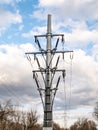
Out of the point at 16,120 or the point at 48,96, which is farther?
the point at 16,120

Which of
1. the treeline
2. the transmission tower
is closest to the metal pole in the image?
the transmission tower

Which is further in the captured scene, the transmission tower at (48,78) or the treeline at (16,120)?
the treeline at (16,120)

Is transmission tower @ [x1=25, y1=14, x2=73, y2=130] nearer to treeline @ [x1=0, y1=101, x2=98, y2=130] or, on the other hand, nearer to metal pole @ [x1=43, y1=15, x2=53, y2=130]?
metal pole @ [x1=43, y1=15, x2=53, y2=130]

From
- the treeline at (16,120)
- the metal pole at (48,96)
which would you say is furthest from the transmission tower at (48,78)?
the treeline at (16,120)

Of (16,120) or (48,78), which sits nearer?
(48,78)

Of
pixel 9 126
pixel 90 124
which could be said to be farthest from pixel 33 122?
pixel 90 124

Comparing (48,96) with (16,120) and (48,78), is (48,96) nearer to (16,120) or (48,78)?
(48,78)

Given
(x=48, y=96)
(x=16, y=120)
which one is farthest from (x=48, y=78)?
(x=16, y=120)

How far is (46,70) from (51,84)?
845 mm

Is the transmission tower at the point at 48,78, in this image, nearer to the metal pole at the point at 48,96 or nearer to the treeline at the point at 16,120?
the metal pole at the point at 48,96

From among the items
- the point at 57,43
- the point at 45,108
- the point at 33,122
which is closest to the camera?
the point at 45,108

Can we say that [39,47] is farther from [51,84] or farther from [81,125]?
[81,125]

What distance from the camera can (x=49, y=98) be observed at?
1839 centimetres

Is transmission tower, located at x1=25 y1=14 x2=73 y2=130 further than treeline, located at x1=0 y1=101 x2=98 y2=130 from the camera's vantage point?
No
